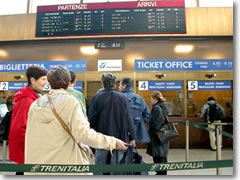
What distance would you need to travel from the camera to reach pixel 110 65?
6434 mm

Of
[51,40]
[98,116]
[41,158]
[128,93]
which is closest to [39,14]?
[51,40]

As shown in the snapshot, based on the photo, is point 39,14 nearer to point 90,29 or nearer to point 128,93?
point 90,29

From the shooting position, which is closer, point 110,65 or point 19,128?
point 19,128

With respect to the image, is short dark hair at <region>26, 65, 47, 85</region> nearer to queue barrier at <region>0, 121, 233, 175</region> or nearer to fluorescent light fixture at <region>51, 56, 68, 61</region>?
queue barrier at <region>0, 121, 233, 175</region>

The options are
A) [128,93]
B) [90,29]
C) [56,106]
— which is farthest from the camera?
[90,29]

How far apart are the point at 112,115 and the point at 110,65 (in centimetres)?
434

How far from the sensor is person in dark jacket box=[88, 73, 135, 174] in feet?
7.29

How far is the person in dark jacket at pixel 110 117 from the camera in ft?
7.29

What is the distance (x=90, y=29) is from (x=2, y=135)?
424cm

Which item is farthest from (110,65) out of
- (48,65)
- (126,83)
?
(126,83)

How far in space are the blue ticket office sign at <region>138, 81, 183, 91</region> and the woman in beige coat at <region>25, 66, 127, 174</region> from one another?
5121mm

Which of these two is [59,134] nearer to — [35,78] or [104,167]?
[104,167]

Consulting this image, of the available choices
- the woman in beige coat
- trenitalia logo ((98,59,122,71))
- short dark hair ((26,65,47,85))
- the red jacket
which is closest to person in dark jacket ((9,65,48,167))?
the red jacket

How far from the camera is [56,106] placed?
1237 millimetres
